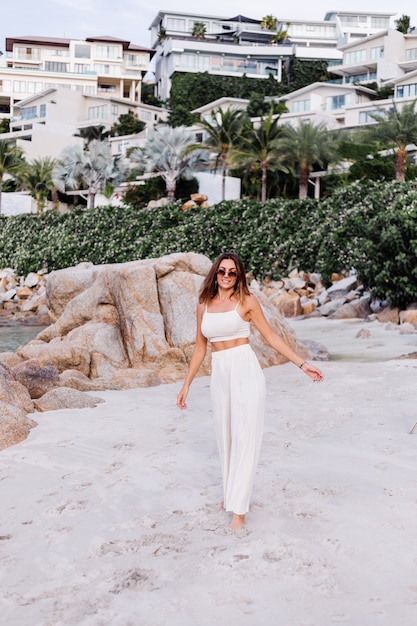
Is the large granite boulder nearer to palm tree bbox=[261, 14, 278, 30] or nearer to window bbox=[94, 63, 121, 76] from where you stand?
window bbox=[94, 63, 121, 76]

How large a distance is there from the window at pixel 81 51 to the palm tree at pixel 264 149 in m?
67.5

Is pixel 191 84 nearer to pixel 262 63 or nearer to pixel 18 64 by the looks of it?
pixel 262 63

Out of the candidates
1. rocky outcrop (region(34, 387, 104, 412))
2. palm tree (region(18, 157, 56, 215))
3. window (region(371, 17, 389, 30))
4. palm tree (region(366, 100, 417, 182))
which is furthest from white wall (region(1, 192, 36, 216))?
window (region(371, 17, 389, 30))

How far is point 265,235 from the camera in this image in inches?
1257

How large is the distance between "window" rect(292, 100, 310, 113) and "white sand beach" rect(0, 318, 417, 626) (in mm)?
63495

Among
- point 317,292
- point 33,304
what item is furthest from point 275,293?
point 33,304

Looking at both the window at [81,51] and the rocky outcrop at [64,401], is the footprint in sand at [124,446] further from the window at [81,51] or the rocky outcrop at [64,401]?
the window at [81,51]

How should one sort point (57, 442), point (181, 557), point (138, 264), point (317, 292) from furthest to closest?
point (317, 292)
point (138, 264)
point (57, 442)
point (181, 557)

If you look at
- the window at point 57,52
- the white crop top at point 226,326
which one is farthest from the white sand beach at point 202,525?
the window at point 57,52

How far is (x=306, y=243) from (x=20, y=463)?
24823mm

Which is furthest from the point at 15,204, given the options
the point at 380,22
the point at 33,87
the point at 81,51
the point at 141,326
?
the point at 380,22

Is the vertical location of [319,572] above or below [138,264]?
below

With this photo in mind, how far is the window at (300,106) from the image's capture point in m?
67.7

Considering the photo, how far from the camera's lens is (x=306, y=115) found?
6050cm
